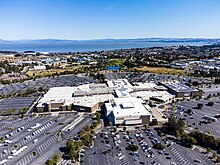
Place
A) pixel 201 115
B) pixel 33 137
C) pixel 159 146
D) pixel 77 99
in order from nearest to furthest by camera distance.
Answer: pixel 159 146 < pixel 33 137 < pixel 201 115 < pixel 77 99

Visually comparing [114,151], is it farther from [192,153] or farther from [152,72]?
[152,72]

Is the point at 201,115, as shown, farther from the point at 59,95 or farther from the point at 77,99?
the point at 59,95

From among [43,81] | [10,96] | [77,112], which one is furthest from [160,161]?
[43,81]

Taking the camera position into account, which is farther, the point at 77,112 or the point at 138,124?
the point at 77,112

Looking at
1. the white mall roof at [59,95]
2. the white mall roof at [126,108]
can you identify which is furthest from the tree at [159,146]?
the white mall roof at [59,95]

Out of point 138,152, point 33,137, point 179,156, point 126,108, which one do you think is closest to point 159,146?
point 179,156

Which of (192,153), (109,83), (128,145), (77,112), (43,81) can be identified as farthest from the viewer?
(43,81)

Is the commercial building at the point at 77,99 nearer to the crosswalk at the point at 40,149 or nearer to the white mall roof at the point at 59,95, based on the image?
the white mall roof at the point at 59,95
